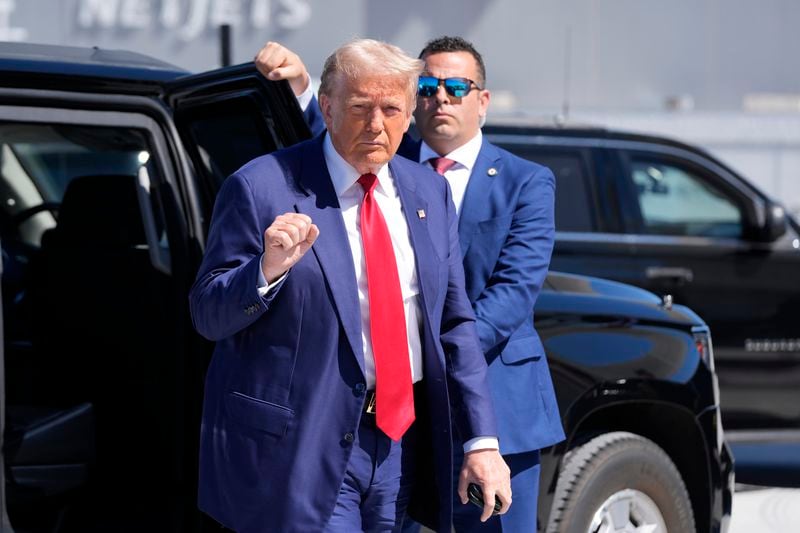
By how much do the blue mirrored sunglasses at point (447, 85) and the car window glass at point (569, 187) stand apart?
3.44 meters

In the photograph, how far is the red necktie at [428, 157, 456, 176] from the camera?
3303mm

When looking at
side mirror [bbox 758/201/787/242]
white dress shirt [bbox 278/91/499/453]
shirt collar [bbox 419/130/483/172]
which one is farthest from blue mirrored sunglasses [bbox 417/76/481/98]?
side mirror [bbox 758/201/787/242]

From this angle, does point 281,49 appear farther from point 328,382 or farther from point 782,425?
point 782,425

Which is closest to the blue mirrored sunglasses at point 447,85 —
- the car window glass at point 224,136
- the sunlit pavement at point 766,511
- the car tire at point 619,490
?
the car window glass at point 224,136

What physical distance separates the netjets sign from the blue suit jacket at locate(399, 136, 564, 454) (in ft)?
37.0

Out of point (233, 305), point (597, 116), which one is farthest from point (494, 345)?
point (597, 116)

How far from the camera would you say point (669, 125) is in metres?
14.3

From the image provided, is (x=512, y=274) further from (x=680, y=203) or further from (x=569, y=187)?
(x=680, y=203)

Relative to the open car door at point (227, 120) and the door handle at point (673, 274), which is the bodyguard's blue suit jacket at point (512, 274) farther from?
the door handle at point (673, 274)

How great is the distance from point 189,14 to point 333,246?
12.1 m

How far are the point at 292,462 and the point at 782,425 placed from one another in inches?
181

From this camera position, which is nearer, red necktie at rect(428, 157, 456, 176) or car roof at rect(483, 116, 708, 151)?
red necktie at rect(428, 157, 456, 176)

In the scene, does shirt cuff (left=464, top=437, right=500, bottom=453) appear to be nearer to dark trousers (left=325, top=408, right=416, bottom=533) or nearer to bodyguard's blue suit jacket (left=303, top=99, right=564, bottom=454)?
dark trousers (left=325, top=408, right=416, bottom=533)

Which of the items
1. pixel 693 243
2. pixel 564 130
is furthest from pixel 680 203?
pixel 564 130
